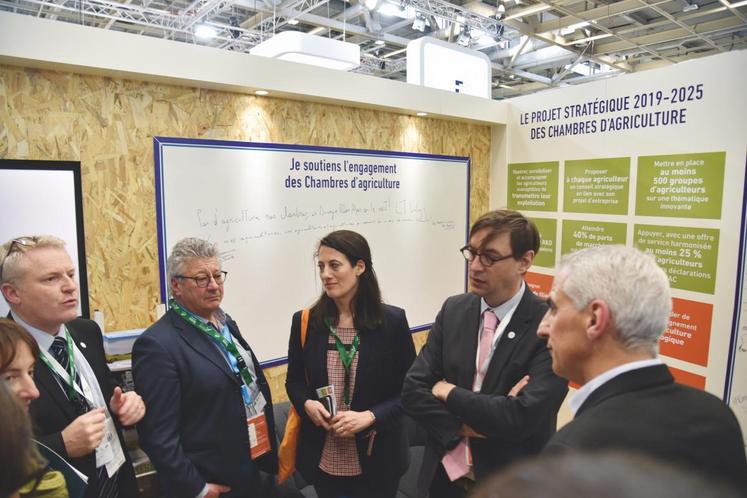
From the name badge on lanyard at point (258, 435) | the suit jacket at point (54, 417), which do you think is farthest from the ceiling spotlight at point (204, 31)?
the name badge on lanyard at point (258, 435)

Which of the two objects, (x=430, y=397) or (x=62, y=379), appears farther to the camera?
(x=430, y=397)

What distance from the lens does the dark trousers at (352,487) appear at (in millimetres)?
1885

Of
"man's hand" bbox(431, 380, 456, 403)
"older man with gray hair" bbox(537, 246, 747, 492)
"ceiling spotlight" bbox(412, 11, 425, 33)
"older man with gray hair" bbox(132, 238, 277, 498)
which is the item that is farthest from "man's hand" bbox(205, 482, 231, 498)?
"ceiling spotlight" bbox(412, 11, 425, 33)

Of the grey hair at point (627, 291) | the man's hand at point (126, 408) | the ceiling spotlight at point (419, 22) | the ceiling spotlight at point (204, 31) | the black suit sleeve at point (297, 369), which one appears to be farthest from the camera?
the ceiling spotlight at point (204, 31)

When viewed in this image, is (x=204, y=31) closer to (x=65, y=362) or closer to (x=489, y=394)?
(x=65, y=362)

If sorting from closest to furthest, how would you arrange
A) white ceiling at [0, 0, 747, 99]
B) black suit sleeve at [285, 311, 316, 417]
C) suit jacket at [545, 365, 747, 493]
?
suit jacket at [545, 365, 747, 493], black suit sleeve at [285, 311, 316, 417], white ceiling at [0, 0, 747, 99]

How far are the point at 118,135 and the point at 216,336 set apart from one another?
1.64m

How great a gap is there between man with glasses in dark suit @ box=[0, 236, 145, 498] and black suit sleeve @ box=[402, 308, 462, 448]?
998mm

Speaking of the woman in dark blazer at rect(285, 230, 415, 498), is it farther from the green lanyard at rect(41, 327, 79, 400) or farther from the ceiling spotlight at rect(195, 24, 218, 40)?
the ceiling spotlight at rect(195, 24, 218, 40)

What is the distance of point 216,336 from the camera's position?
1.81m

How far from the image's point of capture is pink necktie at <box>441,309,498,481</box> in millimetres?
1625

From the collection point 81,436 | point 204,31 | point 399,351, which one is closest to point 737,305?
point 399,351

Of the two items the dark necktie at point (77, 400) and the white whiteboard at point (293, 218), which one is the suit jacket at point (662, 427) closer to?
Answer: the dark necktie at point (77, 400)

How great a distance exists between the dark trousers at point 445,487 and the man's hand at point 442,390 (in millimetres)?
268
